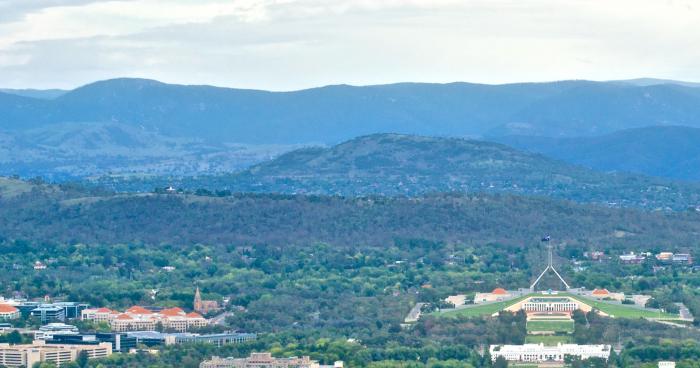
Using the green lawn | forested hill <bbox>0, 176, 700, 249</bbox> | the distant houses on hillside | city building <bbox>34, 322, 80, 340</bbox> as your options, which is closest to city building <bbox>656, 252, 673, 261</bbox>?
the distant houses on hillside

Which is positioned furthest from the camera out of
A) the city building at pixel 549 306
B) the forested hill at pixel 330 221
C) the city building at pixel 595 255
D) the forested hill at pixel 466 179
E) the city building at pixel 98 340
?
the forested hill at pixel 466 179

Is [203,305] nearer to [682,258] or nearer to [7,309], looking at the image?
[7,309]

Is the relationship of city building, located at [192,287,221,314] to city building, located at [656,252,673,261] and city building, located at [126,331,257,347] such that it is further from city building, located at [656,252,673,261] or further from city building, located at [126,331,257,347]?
city building, located at [656,252,673,261]

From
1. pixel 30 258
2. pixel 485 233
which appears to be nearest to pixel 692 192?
pixel 485 233

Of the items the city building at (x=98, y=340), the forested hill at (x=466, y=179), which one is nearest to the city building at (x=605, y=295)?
the city building at (x=98, y=340)

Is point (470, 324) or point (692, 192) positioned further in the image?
point (692, 192)

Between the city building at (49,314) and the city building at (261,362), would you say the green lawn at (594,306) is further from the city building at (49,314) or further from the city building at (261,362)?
the city building at (261,362)

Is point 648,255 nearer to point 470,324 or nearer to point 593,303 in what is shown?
point 593,303
